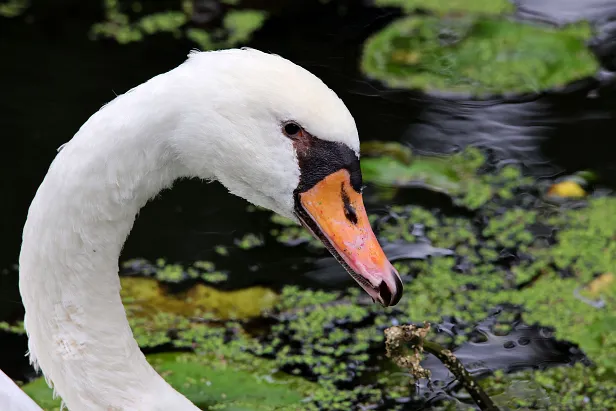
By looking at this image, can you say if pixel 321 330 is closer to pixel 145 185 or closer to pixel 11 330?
pixel 11 330

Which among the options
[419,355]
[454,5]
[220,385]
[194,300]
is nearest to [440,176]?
[194,300]

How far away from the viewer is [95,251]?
2.99 meters

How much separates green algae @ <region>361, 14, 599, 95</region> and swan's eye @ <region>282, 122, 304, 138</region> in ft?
11.8

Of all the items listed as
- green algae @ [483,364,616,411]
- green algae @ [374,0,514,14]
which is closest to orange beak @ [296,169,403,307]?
green algae @ [483,364,616,411]

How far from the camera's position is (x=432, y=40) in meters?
6.64

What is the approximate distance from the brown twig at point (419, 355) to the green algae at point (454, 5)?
3.48 meters

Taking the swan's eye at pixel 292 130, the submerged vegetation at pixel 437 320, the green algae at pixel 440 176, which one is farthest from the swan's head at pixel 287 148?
the green algae at pixel 440 176

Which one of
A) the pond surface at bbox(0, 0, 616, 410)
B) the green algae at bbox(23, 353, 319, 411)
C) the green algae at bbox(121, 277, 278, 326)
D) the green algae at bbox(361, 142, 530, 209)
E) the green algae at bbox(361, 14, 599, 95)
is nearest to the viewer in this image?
the green algae at bbox(23, 353, 319, 411)

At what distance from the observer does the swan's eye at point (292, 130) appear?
2805 mm

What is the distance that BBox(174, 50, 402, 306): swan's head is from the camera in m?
2.74

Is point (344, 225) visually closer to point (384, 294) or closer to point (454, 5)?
point (384, 294)

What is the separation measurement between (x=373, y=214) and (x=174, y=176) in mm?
2636

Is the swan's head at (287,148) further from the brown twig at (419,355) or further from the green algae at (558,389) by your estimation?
the green algae at (558,389)

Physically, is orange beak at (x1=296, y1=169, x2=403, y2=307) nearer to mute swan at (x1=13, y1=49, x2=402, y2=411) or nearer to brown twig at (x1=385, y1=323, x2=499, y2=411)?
mute swan at (x1=13, y1=49, x2=402, y2=411)
